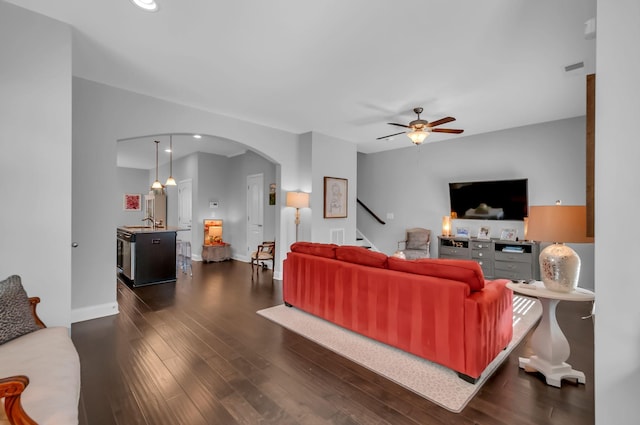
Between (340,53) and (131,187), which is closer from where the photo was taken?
(340,53)

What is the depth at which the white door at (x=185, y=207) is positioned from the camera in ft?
25.8

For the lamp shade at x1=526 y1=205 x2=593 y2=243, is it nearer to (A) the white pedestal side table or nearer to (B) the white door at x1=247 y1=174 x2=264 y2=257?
(A) the white pedestal side table

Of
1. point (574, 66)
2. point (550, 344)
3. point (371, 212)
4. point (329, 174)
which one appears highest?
point (574, 66)

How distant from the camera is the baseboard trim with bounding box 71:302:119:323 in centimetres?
328

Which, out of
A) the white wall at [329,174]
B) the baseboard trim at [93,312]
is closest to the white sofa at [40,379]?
the baseboard trim at [93,312]

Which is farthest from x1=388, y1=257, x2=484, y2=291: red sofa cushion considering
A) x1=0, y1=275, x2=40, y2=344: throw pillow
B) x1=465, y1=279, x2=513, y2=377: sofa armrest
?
x1=0, y1=275, x2=40, y2=344: throw pillow

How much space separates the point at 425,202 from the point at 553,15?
4547mm

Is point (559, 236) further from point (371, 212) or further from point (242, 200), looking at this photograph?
point (242, 200)

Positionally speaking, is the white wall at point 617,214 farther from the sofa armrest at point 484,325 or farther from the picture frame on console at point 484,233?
the picture frame on console at point 484,233

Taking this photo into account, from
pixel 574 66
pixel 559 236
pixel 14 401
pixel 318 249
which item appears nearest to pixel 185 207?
pixel 318 249

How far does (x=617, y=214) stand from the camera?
112cm

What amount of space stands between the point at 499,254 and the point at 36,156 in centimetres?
644

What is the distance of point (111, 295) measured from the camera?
139 inches

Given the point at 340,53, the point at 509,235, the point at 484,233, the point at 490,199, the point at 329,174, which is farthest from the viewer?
the point at 329,174
